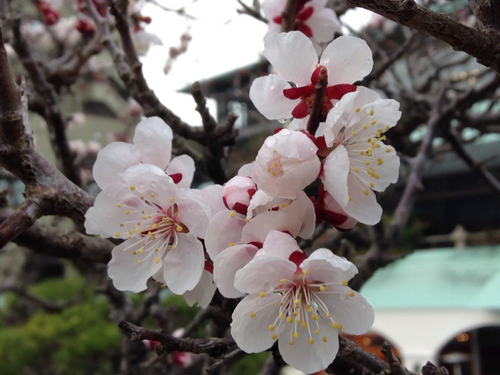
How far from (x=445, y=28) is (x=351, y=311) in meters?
0.47

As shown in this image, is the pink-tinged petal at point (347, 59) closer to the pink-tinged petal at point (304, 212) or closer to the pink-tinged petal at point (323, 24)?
the pink-tinged petal at point (304, 212)

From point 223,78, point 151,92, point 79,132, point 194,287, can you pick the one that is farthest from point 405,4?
point 79,132

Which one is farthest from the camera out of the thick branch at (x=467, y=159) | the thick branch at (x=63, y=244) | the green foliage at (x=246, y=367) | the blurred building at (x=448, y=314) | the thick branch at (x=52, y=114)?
the blurred building at (x=448, y=314)

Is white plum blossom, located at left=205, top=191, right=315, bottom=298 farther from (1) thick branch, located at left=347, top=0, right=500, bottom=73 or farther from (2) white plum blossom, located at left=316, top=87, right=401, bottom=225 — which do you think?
(1) thick branch, located at left=347, top=0, right=500, bottom=73

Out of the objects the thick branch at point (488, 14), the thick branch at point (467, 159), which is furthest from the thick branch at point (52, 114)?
the thick branch at point (467, 159)

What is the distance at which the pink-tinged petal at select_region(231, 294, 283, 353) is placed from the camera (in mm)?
728

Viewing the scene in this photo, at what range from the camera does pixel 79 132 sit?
14.2 metres

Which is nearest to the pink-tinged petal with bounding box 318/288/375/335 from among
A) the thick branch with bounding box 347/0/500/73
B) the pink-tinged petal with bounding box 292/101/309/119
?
the pink-tinged petal with bounding box 292/101/309/119

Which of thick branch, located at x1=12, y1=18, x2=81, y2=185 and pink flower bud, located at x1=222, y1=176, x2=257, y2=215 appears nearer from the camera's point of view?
pink flower bud, located at x1=222, y1=176, x2=257, y2=215

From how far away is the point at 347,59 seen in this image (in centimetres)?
80

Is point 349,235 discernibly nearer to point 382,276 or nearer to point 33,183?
point 33,183

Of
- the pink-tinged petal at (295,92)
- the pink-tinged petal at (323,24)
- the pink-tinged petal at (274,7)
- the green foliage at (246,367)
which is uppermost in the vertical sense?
the pink-tinged petal at (295,92)

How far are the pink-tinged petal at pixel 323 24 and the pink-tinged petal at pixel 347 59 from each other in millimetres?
567

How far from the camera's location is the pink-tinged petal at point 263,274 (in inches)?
25.8
